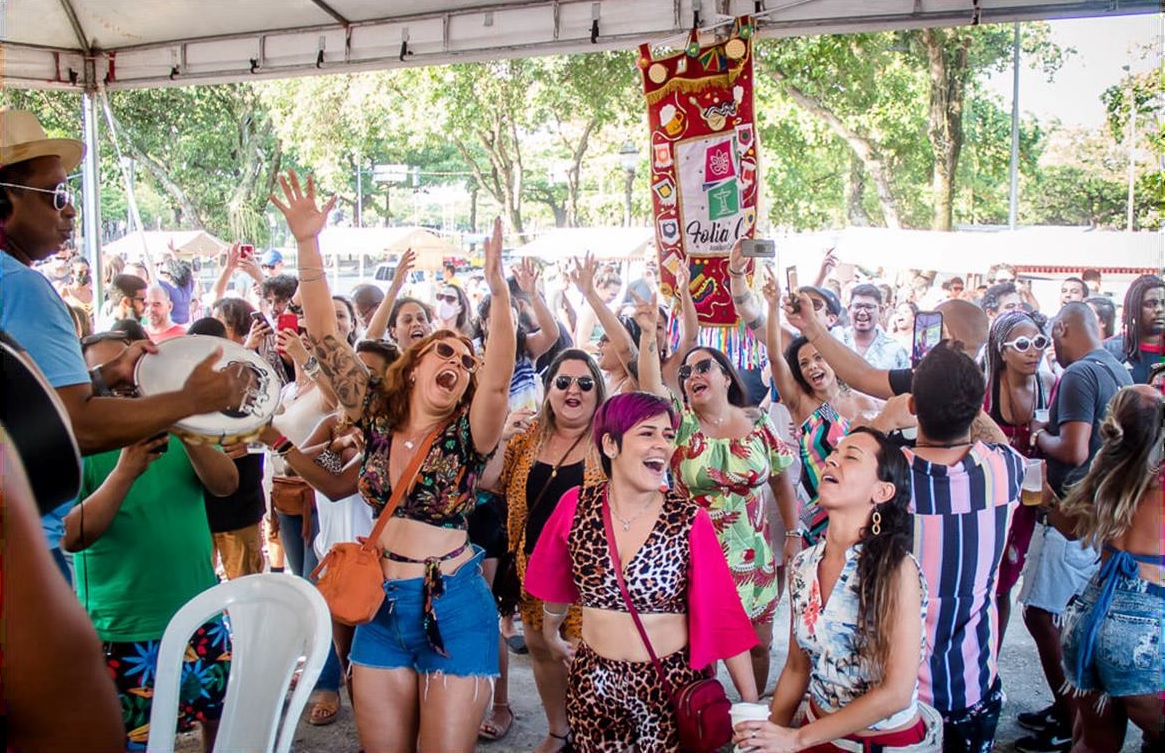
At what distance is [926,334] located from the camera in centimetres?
401

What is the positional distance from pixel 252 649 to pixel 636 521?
1.21 metres

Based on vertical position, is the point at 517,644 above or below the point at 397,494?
below

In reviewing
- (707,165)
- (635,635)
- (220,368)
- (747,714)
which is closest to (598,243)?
(707,165)

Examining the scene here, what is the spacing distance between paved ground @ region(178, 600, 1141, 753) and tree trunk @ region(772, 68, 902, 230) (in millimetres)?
12784

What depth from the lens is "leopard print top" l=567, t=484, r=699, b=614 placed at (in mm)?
2793

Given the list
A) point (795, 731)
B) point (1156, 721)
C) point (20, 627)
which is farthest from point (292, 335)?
point (1156, 721)

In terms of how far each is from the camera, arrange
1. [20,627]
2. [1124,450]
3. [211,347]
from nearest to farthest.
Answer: [20,627]
[211,347]
[1124,450]

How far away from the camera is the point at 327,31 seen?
6.19 meters

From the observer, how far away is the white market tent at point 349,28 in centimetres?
502

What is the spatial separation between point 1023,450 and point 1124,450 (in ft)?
4.52

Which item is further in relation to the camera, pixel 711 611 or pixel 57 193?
pixel 711 611

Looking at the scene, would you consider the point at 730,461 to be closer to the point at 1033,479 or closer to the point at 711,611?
the point at 1033,479

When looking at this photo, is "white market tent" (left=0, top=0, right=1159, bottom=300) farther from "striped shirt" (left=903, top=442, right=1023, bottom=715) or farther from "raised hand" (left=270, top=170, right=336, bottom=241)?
"striped shirt" (left=903, top=442, right=1023, bottom=715)

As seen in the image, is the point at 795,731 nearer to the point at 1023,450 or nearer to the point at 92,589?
the point at 92,589
